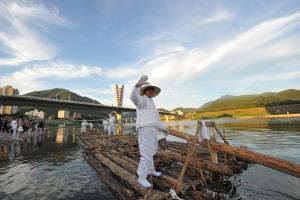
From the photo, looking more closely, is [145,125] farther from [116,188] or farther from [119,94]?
[119,94]

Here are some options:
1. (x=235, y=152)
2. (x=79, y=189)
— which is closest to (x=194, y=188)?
(x=235, y=152)

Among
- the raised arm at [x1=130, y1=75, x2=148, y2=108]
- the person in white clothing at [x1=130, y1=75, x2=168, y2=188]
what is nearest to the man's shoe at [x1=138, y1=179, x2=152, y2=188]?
the person in white clothing at [x1=130, y1=75, x2=168, y2=188]

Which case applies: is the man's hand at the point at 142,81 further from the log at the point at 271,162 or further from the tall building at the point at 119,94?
the tall building at the point at 119,94

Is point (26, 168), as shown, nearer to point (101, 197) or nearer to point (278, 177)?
point (101, 197)

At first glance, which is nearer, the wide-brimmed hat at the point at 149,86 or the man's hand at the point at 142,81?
the man's hand at the point at 142,81

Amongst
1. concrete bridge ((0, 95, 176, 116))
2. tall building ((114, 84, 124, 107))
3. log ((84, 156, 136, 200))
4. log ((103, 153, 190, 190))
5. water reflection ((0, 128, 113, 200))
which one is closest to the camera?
log ((84, 156, 136, 200))

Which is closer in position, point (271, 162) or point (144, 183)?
point (271, 162)

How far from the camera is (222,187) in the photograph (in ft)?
25.8

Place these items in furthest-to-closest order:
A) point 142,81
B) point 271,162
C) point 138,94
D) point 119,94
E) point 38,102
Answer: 1. point 119,94
2. point 38,102
3. point 138,94
4. point 142,81
5. point 271,162

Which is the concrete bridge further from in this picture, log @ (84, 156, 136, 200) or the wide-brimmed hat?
the wide-brimmed hat

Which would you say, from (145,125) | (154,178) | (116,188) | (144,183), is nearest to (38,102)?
(116,188)

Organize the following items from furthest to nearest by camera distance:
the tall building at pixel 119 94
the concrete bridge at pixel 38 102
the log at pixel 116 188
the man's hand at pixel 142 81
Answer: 1. the tall building at pixel 119 94
2. the concrete bridge at pixel 38 102
3. the log at pixel 116 188
4. the man's hand at pixel 142 81

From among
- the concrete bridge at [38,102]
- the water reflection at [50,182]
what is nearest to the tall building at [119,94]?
the concrete bridge at [38,102]

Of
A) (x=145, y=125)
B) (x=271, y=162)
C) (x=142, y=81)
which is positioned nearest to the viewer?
(x=271, y=162)
